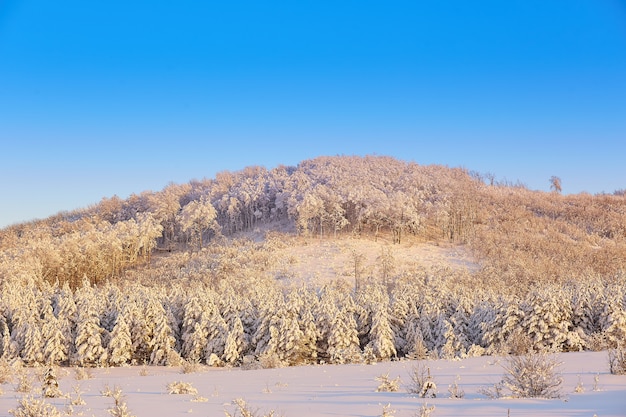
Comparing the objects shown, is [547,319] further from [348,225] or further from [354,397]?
[348,225]

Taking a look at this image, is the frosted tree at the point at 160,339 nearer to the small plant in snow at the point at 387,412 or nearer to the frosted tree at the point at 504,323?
the frosted tree at the point at 504,323

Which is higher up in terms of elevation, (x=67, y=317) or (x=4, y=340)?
(x=67, y=317)

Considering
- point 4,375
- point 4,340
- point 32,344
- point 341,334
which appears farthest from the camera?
point 4,340

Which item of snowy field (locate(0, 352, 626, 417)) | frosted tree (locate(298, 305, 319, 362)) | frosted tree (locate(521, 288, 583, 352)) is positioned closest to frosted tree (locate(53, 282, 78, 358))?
frosted tree (locate(298, 305, 319, 362))

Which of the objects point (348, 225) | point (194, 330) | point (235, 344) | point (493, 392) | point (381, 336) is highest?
point (348, 225)

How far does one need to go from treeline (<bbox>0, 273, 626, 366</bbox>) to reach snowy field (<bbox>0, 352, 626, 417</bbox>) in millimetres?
19668

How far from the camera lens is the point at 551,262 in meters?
68.6

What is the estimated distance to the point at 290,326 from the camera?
36.2 meters

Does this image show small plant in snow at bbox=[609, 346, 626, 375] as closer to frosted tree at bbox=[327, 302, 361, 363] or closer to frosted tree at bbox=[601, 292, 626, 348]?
frosted tree at bbox=[601, 292, 626, 348]

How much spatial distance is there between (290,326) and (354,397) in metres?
27.0

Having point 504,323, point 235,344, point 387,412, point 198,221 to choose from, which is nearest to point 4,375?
point 387,412

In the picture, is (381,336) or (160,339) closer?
(381,336)

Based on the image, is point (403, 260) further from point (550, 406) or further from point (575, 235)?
point (550, 406)

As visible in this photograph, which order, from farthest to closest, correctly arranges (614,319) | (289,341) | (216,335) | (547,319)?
(216,335), (289,341), (547,319), (614,319)
